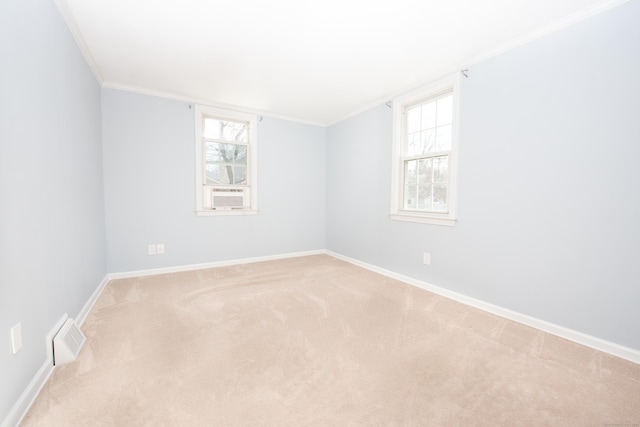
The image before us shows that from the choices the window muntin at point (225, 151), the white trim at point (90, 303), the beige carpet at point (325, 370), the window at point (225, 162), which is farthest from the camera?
the window muntin at point (225, 151)

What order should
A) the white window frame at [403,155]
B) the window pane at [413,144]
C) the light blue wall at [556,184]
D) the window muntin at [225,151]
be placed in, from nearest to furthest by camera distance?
the light blue wall at [556,184] < the white window frame at [403,155] < the window pane at [413,144] < the window muntin at [225,151]

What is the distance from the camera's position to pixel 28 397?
4.15 feet

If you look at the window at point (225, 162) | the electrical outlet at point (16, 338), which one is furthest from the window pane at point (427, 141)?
the electrical outlet at point (16, 338)

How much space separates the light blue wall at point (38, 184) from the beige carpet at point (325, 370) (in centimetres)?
33

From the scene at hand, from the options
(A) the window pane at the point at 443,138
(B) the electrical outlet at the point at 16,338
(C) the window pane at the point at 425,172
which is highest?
(A) the window pane at the point at 443,138

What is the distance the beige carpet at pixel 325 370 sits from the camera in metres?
1.23

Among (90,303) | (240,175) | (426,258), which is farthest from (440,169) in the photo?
(90,303)

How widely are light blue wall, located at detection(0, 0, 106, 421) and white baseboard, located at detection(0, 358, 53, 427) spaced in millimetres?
26

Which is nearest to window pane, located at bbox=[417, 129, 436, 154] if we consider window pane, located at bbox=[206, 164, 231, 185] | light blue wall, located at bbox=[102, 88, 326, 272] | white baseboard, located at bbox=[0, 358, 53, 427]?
light blue wall, located at bbox=[102, 88, 326, 272]

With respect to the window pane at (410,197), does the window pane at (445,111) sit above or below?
above

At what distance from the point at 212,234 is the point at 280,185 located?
133 cm

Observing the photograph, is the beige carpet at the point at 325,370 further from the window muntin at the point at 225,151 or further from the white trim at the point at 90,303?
the window muntin at the point at 225,151

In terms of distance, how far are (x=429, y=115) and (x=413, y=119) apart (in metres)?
0.23

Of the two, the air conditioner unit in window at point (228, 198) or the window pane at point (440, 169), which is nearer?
the window pane at point (440, 169)
